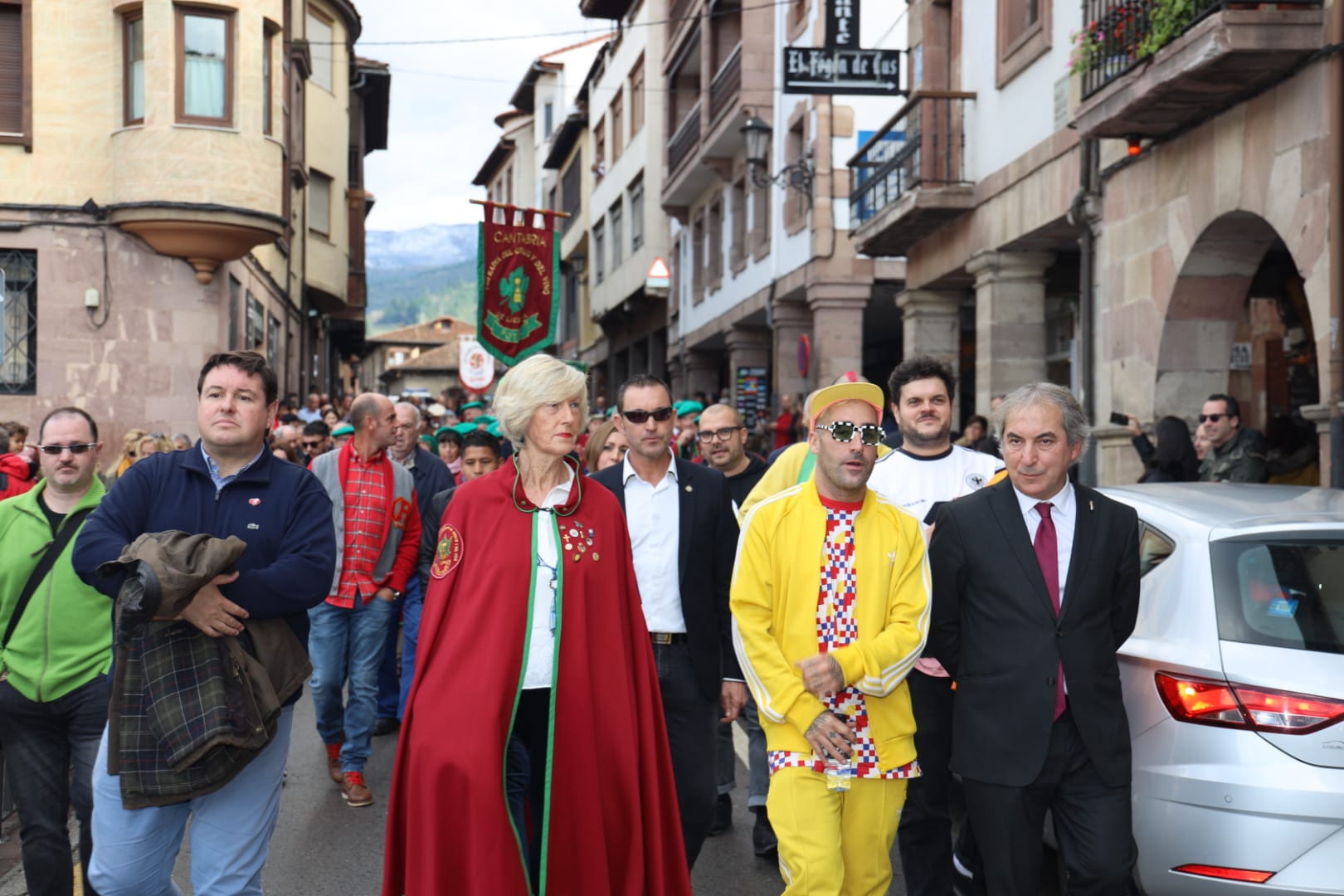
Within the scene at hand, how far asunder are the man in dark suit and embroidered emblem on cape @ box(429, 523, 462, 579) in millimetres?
1511

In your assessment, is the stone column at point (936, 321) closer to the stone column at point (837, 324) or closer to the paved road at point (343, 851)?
the stone column at point (837, 324)

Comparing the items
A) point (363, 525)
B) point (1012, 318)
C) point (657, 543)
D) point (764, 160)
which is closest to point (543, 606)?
point (657, 543)

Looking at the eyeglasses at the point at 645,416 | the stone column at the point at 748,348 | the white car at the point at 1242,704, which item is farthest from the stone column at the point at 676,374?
the white car at the point at 1242,704

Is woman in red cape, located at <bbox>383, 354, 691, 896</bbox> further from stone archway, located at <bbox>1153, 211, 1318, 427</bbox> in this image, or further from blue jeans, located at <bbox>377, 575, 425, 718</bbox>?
stone archway, located at <bbox>1153, 211, 1318, 427</bbox>

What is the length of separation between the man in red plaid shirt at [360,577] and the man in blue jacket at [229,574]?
11.1ft

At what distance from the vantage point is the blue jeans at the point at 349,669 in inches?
288

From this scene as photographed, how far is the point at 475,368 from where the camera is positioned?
2830 cm

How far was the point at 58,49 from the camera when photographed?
17.8 m

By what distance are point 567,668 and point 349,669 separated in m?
4.09

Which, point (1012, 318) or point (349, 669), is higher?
point (1012, 318)

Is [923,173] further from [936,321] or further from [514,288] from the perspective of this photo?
[514,288]

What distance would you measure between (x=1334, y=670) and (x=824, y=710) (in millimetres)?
1503

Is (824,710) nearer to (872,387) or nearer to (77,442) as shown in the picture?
(872,387)

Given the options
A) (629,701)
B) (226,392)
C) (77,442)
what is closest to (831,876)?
(629,701)
